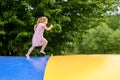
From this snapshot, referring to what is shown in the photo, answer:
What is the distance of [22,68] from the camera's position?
25.4ft

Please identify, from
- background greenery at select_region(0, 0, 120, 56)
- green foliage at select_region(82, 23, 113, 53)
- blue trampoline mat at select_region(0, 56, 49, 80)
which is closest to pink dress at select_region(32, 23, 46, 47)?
blue trampoline mat at select_region(0, 56, 49, 80)

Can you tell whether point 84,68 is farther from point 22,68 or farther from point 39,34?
point 39,34

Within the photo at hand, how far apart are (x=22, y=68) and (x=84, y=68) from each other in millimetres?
Answer: 1344

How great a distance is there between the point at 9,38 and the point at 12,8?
46.4 inches

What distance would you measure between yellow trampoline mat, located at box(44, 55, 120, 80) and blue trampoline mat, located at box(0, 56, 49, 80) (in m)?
0.17

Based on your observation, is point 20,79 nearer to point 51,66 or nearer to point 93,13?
point 51,66

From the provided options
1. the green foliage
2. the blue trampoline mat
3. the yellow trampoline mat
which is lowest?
the green foliage

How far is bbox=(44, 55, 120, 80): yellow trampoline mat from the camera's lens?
6.98 metres

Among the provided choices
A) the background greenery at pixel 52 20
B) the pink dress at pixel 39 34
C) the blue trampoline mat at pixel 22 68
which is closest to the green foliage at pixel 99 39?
the background greenery at pixel 52 20

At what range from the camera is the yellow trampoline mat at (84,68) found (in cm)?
698

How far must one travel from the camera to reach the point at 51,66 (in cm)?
769

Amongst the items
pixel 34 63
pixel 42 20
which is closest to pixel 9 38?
pixel 42 20

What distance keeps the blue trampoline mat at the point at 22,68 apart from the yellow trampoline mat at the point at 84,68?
168mm

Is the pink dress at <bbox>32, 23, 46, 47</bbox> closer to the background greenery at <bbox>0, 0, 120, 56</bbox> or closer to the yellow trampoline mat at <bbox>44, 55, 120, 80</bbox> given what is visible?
the yellow trampoline mat at <bbox>44, 55, 120, 80</bbox>
